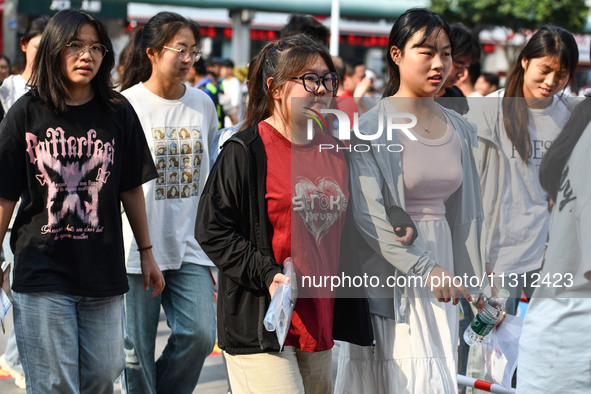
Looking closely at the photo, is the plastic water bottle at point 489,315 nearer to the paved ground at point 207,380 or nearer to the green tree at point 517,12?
the paved ground at point 207,380

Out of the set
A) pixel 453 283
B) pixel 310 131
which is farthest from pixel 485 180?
pixel 310 131

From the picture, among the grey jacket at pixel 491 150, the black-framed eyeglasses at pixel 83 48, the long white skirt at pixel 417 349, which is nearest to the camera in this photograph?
the long white skirt at pixel 417 349

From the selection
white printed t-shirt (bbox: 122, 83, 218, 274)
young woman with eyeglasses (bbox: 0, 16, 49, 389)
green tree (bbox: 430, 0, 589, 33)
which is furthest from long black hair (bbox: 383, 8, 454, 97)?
green tree (bbox: 430, 0, 589, 33)

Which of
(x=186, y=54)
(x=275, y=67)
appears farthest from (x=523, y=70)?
(x=275, y=67)

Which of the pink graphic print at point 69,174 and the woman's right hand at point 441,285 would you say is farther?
the pink graphic print at point 69,174

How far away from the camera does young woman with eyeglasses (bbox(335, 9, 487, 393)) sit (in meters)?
3.21

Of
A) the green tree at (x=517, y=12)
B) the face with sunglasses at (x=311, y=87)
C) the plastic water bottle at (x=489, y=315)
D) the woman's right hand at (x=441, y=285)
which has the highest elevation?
the green tree at (x=517, y=12)

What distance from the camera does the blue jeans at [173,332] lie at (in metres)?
4.23

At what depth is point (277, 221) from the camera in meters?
3.08

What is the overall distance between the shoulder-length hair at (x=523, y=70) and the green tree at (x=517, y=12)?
2576 cm

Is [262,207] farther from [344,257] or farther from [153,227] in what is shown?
[153,227]

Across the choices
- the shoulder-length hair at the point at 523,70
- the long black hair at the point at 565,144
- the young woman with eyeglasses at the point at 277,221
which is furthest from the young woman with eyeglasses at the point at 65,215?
the shoulder-length hair at the point at 523,70

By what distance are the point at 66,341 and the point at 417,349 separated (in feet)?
4.35

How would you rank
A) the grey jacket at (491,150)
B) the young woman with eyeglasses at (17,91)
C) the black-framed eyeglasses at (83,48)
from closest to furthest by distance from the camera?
the black-framed eyeglasses at (83,48) → the grey jacket at (491,150) → the young woman with eyeglasses at (17,91)
